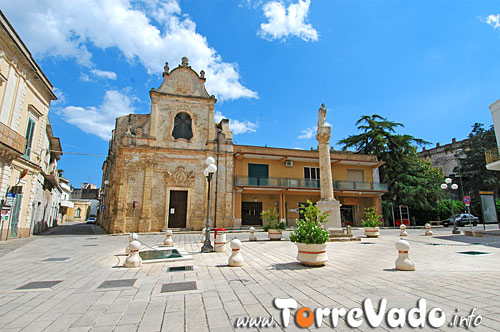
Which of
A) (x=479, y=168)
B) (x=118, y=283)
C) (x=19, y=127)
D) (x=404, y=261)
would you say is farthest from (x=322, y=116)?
(x=479, y=168)

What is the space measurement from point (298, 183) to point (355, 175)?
7529mm

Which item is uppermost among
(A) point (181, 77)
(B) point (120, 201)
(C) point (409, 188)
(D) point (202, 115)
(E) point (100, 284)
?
(A) point (181, 77)

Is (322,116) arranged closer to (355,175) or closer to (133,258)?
(133,258)

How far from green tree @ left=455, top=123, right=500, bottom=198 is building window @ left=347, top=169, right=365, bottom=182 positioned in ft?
51.5

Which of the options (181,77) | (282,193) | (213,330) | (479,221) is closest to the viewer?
(213,330)

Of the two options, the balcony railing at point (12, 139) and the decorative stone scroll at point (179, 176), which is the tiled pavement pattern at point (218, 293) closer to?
the balcony railing at point (12, 139)

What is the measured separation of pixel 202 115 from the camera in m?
23.1

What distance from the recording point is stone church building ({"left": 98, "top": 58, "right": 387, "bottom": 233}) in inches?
798

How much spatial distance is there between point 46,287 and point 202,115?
1968cm

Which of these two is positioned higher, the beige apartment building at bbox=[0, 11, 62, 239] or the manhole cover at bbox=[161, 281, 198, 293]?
the beige apartment building at bbox=[0, 11, 62, 239]

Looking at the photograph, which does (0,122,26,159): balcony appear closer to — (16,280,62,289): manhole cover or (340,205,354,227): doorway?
(16,280,62,289): manhole cover

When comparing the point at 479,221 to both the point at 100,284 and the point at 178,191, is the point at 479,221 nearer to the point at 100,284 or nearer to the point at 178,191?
the point at 178,191

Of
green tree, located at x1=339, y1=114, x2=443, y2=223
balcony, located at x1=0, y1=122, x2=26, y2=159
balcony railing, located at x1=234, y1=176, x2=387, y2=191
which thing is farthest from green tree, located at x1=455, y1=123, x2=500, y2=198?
balcony, located at x1=0, y1=122, x2=26, y2=159

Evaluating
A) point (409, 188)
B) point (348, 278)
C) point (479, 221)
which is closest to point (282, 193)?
point (409, 188)
